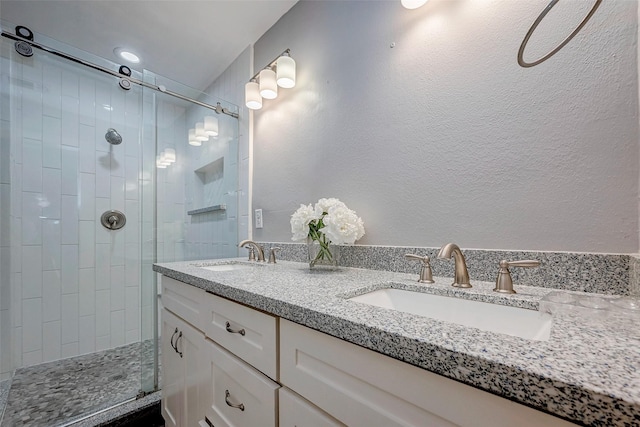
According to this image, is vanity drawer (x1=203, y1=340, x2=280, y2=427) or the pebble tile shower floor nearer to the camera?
vanity drawer (x1=203, y1=340, x2=280, y2=427)

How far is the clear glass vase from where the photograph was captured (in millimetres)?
1000

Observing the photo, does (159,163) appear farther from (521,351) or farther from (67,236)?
(521,351)

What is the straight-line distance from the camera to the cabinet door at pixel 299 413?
473 millimetres

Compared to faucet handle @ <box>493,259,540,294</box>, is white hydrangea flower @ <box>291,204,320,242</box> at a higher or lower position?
higher

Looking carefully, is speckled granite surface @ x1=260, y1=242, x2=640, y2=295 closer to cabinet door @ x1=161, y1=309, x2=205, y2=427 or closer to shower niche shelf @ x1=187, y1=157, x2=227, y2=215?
cabinet door @ x1=161, y1=309, x2=205, y2=427

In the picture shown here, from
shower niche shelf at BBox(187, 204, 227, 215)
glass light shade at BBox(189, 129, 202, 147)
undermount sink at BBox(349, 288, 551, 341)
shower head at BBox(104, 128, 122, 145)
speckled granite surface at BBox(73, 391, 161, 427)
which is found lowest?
speckled granite surface at BBox(73, 391, 161, 427)

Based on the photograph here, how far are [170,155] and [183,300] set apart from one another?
1186mm

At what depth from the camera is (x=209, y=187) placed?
1.96m

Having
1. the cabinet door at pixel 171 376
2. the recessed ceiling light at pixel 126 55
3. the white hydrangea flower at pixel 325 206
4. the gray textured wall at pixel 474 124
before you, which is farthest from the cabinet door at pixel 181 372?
the recessed ceiling light at pixel 126 55

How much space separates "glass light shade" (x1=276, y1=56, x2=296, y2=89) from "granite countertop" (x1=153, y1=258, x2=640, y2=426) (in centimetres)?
115

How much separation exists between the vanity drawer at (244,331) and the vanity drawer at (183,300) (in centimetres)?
8

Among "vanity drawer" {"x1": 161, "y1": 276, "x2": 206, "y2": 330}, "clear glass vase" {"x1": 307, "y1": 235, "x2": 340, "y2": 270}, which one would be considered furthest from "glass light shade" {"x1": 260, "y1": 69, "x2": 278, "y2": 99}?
"vanity drawer" {"x1": 161, "y1": 276, "x2": 206, "y2": 330}

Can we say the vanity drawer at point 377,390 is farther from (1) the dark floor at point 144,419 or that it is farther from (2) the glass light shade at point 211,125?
(2) the glass light shade at point 211,125

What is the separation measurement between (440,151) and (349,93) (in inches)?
19.8
